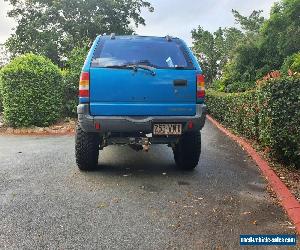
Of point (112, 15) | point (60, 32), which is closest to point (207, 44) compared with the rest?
point (112, 15)

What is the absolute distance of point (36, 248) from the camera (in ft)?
12.4

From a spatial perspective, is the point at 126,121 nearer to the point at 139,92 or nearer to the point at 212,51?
the point at 139,92

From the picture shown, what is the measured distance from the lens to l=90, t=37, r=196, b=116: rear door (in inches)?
233

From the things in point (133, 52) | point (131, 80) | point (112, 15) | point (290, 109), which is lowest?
point (290, 109)

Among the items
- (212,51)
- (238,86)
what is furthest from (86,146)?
(212,51)

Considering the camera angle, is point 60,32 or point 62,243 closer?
point 62,243

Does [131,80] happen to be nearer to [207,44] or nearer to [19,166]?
[19,166]

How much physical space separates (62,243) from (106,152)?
4.80 meters

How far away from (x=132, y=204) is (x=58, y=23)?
3232cm

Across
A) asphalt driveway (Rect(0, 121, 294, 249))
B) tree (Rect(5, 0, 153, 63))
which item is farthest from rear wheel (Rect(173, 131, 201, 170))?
tree (Rect(5, 0, 153, 63))

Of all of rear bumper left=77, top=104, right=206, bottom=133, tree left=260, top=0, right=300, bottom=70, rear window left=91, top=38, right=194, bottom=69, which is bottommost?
rear bumper left=77, top=104, right=206, bottom=133

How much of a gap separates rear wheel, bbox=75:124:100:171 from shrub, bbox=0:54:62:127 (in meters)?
6.90

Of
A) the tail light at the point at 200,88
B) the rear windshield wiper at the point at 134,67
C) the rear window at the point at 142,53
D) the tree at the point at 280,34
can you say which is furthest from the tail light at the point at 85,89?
the tree at the point at 280,34

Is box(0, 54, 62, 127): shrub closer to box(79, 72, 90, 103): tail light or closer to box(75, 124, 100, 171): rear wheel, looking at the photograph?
box(75, 124, 100, 171): rear wheel
